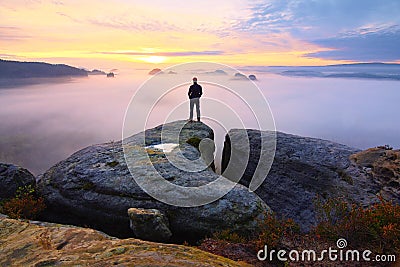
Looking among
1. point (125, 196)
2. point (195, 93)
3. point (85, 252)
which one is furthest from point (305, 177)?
point (85, 252)

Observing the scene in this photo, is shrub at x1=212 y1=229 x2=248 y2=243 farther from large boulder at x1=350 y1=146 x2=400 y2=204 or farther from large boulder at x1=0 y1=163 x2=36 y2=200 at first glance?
large boulder at x1=0 y1=163 x2=36 y2=200

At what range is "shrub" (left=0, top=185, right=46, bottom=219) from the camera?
11.0 meters

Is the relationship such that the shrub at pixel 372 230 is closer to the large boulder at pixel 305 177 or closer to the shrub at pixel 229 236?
the shrub at pixel 229 236

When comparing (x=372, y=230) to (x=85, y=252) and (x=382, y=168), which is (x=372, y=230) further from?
(x=382, y=168)

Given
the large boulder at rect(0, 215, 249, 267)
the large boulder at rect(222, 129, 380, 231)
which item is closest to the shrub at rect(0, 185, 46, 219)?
the large boulder at rect(0, 215, 249, 267)

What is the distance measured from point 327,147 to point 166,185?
412 inches

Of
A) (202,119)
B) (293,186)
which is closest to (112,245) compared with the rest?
(293,186)

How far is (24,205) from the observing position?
11.6m

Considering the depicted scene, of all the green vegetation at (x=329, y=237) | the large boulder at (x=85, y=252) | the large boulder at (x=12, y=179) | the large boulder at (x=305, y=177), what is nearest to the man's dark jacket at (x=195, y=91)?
the large boulder at (x=305, y=177)

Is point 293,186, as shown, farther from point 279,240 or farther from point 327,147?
point 279,240

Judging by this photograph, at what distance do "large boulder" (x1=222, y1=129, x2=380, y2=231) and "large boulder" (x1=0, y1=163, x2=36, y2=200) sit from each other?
12.1 metres

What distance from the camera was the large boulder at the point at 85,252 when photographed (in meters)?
5.14

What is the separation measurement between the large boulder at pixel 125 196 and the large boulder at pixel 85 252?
378 centimetres

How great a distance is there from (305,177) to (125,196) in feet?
31.7
